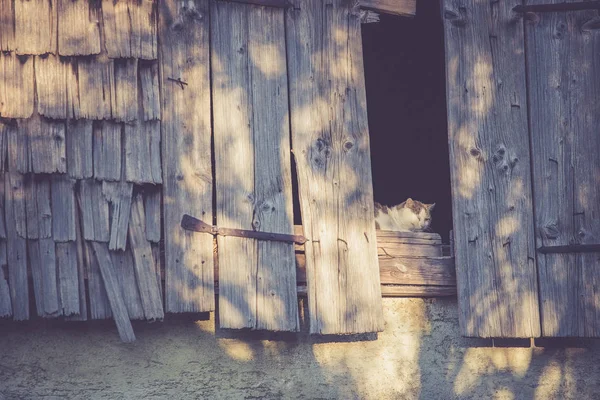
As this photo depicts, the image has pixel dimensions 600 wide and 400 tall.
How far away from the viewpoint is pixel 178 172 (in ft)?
18.5

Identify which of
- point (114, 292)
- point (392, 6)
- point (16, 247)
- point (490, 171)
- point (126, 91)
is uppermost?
point (392, 6)

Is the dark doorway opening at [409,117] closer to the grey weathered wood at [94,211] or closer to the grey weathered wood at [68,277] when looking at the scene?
the grey weathered wood at [94,211]

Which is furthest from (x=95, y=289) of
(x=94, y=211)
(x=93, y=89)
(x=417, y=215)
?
(x=417, y=215)

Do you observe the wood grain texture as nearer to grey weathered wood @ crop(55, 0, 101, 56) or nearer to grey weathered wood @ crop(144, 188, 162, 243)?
grey weathered wood @ crop(144, 188, 162, 243)

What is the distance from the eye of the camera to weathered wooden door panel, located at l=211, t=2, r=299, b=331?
18.3 feet

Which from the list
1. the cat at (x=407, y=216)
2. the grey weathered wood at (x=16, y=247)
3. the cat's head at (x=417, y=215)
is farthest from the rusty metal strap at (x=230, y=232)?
the cat's head at (x=417, y=215)

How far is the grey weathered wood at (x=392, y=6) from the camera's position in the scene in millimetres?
6023

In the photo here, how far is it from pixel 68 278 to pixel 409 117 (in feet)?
14.3

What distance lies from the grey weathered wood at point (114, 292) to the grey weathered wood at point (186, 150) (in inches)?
9.9

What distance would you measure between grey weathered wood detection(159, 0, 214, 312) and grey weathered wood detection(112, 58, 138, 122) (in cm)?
17

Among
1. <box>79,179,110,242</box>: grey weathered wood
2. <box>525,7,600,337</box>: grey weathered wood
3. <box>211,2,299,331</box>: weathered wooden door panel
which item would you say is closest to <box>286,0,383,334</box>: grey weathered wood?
<box>211,2,299,331</box>: weathered wooden door panel

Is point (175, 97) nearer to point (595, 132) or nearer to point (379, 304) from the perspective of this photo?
point (379, 304)

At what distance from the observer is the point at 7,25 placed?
18.2 feet

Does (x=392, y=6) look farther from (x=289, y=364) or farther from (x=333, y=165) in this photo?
(x=289, y=364)
